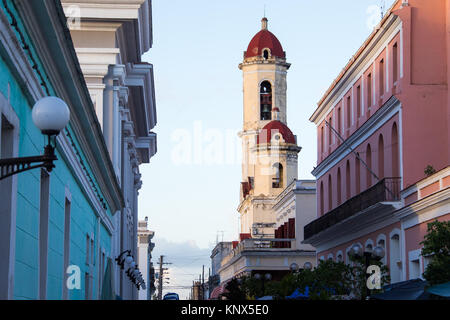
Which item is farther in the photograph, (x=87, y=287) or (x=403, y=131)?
(x=403, y=131)

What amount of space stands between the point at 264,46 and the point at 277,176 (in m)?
13.2

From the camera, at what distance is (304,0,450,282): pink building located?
31828 mm

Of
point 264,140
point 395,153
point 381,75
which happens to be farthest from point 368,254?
point 264,140

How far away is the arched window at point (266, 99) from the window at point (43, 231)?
8575 cm

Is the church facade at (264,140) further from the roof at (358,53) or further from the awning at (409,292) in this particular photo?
the awning at (409,292)

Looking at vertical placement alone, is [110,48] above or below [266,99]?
below

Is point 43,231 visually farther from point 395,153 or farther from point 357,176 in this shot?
point 357,176

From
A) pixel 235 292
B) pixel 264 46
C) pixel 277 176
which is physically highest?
pixel 264 46

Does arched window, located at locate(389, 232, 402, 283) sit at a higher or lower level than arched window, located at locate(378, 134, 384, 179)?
lower

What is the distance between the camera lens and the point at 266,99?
100 m

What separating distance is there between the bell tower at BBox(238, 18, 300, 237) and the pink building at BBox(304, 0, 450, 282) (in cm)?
5465

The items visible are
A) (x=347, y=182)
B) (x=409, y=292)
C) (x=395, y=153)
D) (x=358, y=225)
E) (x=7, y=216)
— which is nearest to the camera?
(x=7, y=216)

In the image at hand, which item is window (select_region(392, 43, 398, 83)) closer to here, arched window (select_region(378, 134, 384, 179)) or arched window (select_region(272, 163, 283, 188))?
arched window (select_region(378, 134, 384, 179))

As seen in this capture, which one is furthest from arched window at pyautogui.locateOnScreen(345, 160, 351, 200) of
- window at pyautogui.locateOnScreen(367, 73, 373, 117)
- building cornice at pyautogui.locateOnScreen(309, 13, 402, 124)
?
window at pyautogui.locateOnScreen(367, 73, 373, 117)
